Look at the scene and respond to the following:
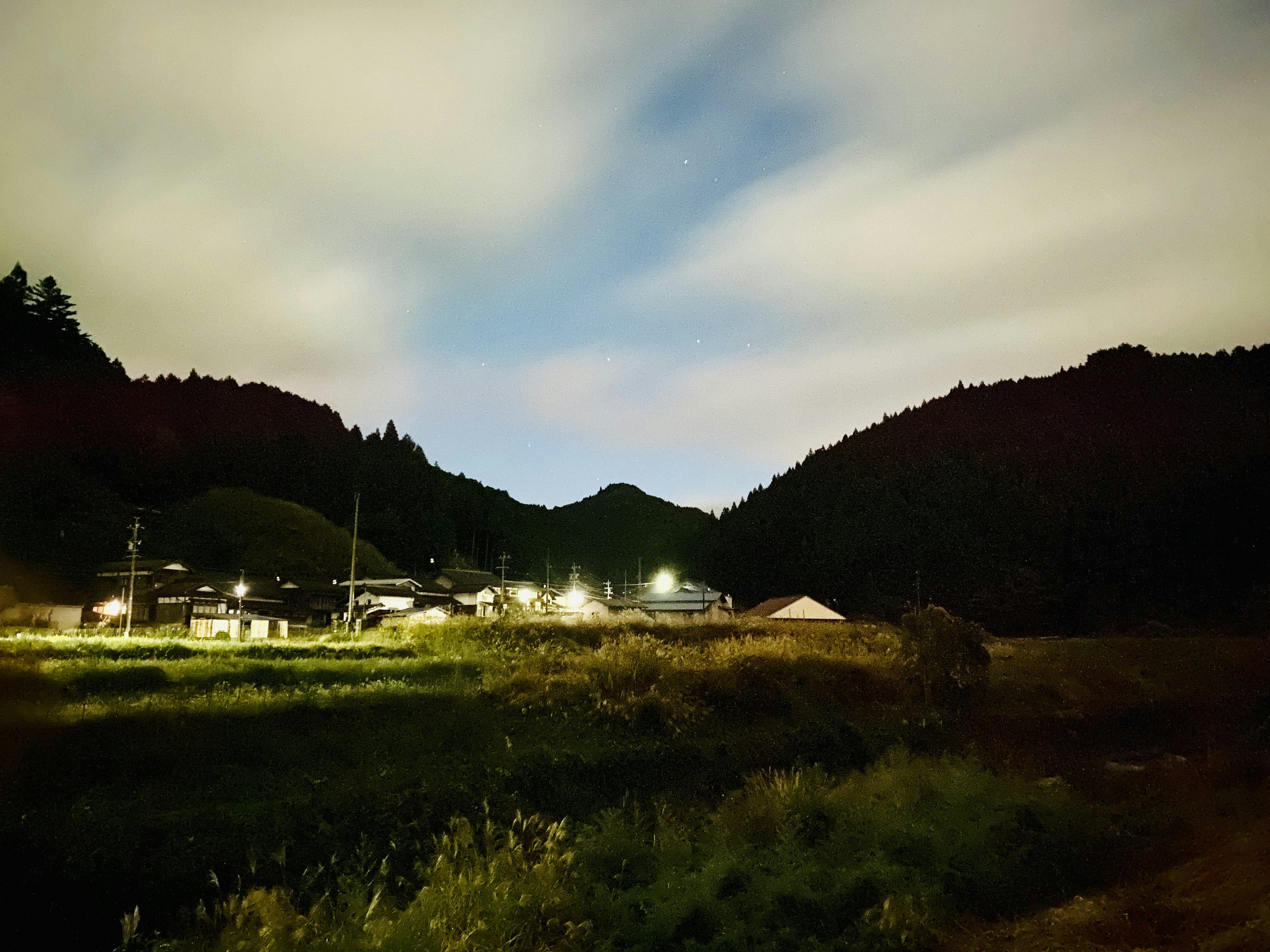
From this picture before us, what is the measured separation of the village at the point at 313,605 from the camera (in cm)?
4209

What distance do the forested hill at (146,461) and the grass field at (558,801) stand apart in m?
50.3

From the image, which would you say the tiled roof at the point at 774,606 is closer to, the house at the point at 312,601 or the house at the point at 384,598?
the house at the point at 384,598

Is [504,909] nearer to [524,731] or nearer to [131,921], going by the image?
[131,921]

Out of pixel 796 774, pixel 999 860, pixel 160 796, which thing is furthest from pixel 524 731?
pixel 999 860

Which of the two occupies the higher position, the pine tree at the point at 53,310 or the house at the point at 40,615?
the pine tree at the point at 53,310

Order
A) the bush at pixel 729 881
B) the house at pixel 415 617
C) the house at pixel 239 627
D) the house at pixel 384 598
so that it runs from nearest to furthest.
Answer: the bush at pixel 729 881
the house at pixel 239 627
the house at pixel 415 617
the house at pixel 384 598

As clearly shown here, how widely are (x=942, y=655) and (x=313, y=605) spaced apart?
52842 mm

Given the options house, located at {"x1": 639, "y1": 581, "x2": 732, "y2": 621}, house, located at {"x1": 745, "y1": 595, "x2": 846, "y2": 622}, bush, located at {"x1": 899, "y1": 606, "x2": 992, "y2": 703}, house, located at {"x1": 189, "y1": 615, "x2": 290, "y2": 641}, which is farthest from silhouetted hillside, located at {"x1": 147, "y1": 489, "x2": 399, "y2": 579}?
bush, located at {"x1": 899, "y1": 606, "x2": 992, "y2": 703}

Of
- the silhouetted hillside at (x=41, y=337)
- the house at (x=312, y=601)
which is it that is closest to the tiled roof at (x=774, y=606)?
the house at (x=312, y=601)

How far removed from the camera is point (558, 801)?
1494cm

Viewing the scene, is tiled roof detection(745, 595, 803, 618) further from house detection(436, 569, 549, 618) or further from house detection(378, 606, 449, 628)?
house detection(378, 606, 449, 628)

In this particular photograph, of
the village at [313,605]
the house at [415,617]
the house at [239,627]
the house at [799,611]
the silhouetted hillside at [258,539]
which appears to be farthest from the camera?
the silhouetted hillside at [258,539]

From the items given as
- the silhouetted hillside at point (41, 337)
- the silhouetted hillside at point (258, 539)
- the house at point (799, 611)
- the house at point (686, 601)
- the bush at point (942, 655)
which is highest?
the silhouetted hillside at point (41, 337)

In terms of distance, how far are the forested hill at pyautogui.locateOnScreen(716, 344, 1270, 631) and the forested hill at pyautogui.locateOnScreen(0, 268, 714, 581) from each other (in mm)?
26777
